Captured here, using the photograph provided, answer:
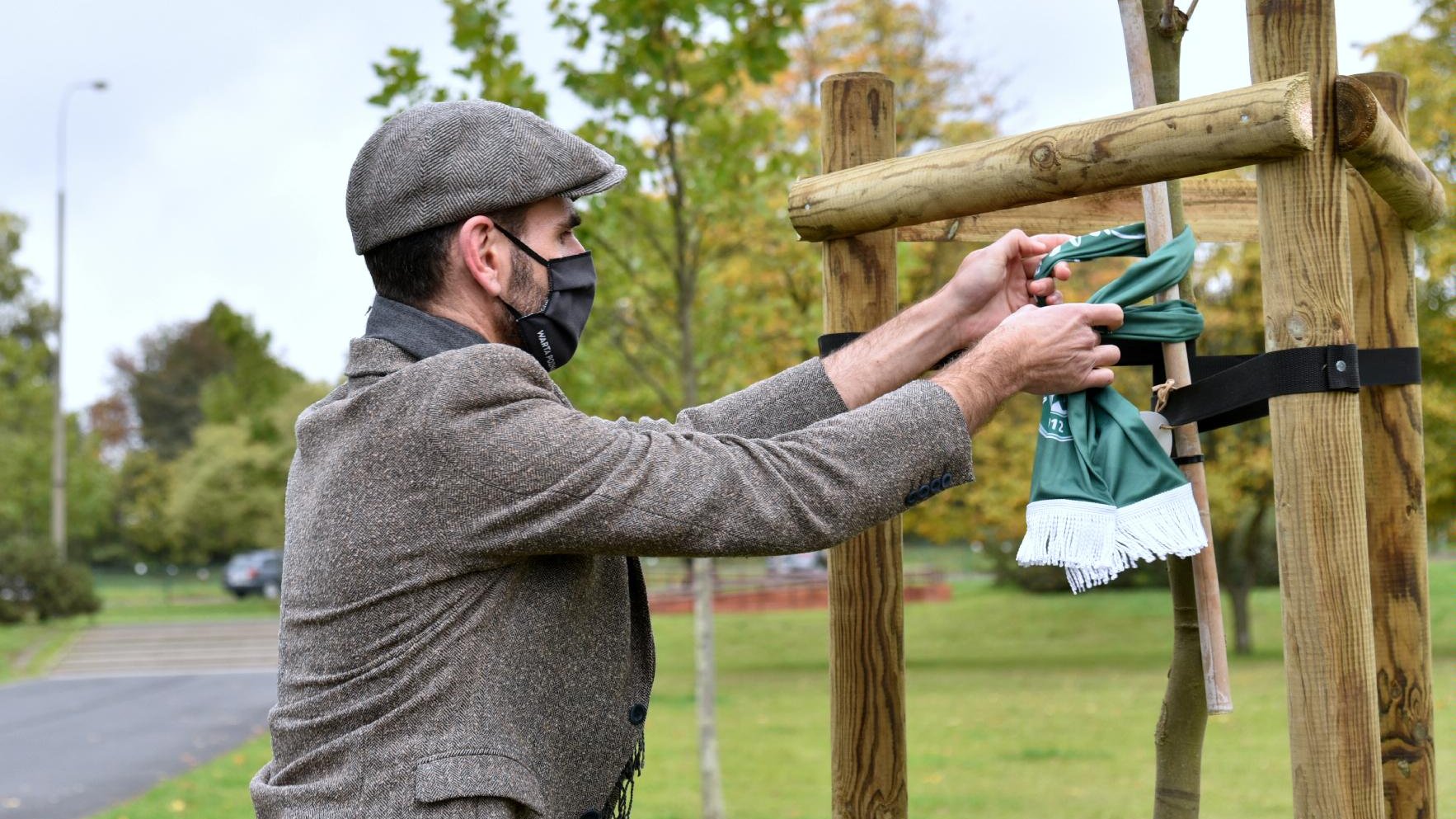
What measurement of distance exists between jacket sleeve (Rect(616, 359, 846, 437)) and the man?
0.32 meters

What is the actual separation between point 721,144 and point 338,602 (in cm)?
706

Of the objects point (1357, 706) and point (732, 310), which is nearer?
point (1357, 706)

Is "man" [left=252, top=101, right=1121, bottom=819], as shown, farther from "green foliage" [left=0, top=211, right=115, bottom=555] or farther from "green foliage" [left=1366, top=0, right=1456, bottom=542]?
"green foliage" [left=0, top=211, right=115, bottom=555]

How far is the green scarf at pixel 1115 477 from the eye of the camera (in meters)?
2.35

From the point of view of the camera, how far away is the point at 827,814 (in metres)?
9.59

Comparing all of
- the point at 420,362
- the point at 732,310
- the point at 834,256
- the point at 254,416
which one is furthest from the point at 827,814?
the point at 254,416

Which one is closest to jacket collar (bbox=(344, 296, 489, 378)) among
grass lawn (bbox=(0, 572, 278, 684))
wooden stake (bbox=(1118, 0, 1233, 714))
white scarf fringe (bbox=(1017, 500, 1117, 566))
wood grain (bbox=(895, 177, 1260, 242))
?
white scarf fringe (bbox=(1017, 500, 1117, 566))

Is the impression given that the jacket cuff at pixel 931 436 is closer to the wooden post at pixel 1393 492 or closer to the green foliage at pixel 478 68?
the wooden post at pixel 1393 492

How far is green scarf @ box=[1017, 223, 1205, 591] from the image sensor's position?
7.71ft

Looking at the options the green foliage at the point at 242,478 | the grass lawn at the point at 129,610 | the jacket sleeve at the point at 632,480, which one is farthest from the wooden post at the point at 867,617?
the green foliage at the point at 242,478

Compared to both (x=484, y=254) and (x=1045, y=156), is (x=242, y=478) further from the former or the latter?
(x=1045, y=156)

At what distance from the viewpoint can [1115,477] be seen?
7.91 feet

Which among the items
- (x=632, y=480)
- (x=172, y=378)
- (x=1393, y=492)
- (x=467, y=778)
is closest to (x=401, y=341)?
(x=632, y=480)

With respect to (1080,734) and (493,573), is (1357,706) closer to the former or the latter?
(493,573)
